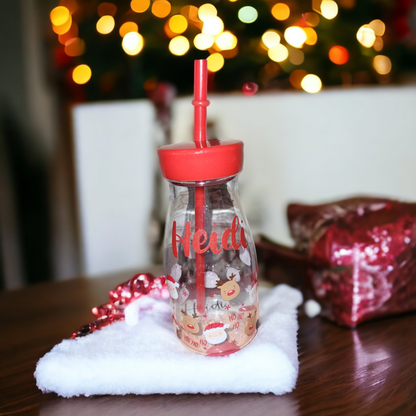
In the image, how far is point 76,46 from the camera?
895 millimetres

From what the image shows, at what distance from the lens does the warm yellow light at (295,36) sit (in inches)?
31.5

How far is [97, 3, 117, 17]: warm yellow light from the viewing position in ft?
2.89

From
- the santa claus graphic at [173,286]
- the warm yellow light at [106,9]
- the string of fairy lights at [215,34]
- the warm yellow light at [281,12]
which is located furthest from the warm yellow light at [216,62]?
the santa claus graphic at [173,286]

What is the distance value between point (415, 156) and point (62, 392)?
78cm

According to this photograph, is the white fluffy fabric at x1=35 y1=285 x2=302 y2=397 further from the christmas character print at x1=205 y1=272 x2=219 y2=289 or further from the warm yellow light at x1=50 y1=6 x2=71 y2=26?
the warm yellow light at x1=50 y1=6 x2=71 y2=26

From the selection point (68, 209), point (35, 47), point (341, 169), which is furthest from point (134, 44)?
point (341, 169)

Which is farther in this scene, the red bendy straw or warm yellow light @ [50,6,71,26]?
warm yellow light @ [50,6,71,26]

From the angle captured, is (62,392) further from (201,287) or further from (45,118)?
(45,118)

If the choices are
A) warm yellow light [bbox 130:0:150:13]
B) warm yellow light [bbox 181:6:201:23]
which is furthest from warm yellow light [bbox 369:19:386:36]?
warm yellow light [bbox 130:0:150:13]

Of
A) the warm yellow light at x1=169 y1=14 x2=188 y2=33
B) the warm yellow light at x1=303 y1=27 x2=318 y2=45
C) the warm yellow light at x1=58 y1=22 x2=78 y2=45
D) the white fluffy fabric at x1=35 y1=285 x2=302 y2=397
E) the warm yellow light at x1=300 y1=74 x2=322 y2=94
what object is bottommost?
the white fluffy fabric at x1=35 y1=285 x2=302 y2=397

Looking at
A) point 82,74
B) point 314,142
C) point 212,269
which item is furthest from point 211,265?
point 82,74

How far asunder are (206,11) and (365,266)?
61 centimetres

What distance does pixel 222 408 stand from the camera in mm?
337

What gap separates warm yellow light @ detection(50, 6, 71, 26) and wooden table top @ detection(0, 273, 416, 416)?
634 millimetres
